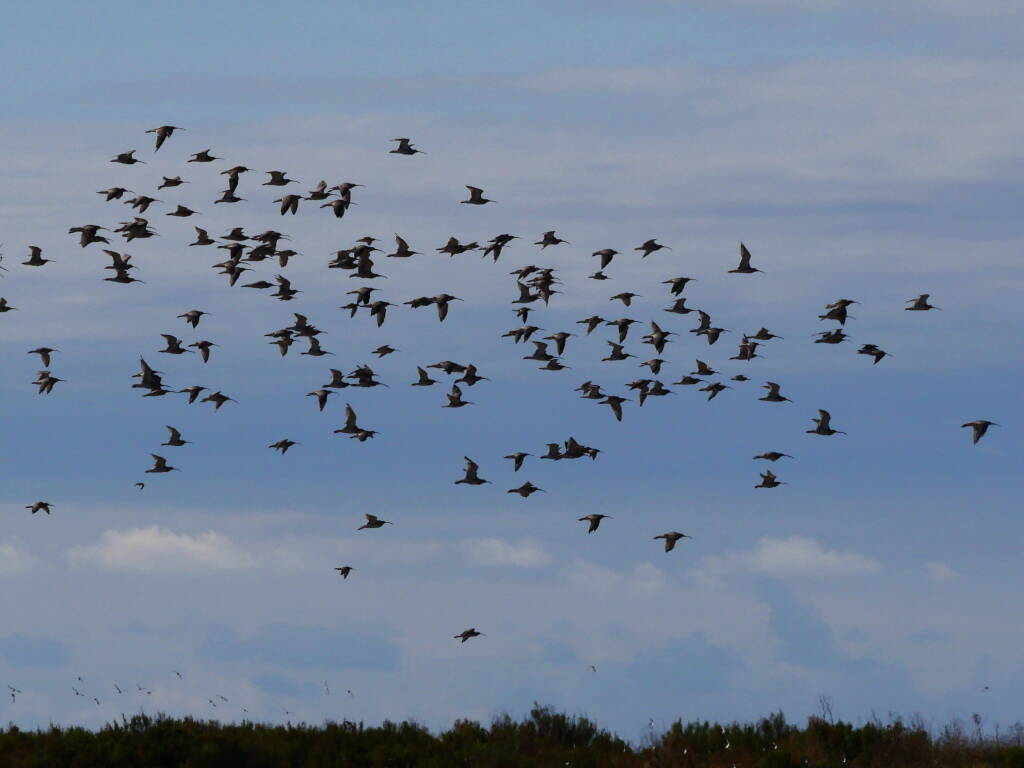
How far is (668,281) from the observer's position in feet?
177

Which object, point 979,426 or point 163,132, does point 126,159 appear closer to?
point 163,132

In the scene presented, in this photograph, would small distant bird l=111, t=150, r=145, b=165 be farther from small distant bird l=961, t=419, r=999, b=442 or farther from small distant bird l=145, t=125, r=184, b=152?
small distant bird l=961, t=419, r=999, b=442

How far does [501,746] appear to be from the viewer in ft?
121

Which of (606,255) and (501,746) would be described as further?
(606,255)

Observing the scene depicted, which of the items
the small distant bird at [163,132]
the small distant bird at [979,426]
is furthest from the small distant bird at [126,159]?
the small distant bird at [979,426]

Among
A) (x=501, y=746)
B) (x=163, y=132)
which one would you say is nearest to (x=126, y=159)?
(x=163, y=132)

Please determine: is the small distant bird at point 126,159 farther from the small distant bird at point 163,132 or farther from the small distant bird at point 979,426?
the small distant bird at point 979,426

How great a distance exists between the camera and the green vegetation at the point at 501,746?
3525 cm

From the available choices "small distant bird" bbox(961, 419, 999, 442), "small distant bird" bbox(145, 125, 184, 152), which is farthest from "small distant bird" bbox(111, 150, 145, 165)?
"small distant bird" bbox(961, 419, 999, 442)

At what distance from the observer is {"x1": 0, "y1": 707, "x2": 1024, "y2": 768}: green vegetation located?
35250 millimetres

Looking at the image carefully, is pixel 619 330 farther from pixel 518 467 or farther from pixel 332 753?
pixel 332 753

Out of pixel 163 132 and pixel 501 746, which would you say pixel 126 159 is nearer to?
pixel 163 132

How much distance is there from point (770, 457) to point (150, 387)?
19.5 metres

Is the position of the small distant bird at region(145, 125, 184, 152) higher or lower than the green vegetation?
higher
